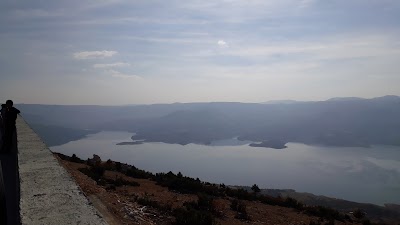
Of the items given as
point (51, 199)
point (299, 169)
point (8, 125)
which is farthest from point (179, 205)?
point (299, 169)

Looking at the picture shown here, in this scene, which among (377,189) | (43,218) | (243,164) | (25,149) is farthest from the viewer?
(243,164)

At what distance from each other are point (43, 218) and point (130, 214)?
473cm

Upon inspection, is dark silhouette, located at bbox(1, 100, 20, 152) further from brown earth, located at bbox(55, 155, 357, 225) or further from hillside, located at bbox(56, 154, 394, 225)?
hillside, located at bbox(56, 154, 394, 225)

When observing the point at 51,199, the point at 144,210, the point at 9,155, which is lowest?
the point at 144,210

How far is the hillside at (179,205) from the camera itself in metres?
7.94

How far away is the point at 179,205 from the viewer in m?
10.5

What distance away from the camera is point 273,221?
35.8ft

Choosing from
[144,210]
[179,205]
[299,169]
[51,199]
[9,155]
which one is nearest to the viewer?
[51,199]

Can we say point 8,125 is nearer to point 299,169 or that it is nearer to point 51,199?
point 51,199

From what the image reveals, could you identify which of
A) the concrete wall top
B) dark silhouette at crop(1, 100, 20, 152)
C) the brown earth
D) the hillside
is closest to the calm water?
the hillside

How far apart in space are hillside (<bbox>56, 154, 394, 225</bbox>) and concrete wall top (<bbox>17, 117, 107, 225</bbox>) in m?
1.34

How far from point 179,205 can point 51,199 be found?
7060mm

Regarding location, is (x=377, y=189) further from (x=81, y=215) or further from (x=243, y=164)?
(x=81, y=215)

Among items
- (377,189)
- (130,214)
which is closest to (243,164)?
(377,189)
